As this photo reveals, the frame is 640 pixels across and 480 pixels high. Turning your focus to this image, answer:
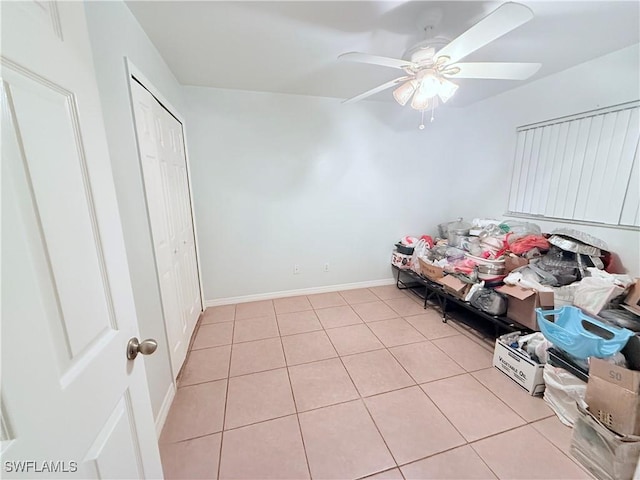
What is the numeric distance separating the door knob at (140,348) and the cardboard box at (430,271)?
259 centimetres

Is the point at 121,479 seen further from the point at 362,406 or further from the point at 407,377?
the point at 407,377

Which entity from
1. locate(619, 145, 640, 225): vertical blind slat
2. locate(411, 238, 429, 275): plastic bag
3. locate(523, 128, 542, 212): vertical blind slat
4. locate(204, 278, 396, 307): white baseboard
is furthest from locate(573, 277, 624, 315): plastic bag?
locate(204, 278, 396, 307): white baseboard

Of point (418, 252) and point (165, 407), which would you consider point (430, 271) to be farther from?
point (165, 407)

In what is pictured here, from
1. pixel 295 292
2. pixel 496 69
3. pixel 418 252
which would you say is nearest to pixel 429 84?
pixel 496 69

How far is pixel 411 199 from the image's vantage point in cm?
344

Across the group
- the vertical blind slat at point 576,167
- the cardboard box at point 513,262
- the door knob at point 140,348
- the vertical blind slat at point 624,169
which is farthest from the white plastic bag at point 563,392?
the door knob at point 140,348

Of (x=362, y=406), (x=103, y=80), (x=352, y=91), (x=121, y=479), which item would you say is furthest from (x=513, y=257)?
(x=103, y=80)

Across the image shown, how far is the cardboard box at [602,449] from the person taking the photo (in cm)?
116

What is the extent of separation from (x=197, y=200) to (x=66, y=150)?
2282mm

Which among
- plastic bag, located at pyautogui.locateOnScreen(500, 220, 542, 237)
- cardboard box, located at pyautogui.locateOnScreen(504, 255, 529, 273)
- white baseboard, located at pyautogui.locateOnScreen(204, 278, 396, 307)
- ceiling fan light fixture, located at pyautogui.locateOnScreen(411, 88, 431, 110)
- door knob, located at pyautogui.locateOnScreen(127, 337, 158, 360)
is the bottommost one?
white baseboard, located at pyautogui.locateOnScreen(204, 278, 396, 307)

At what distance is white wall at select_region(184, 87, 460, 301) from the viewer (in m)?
2.69

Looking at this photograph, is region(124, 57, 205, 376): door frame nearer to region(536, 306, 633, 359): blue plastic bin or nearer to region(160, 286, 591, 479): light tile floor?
region(160, 286, 591, 479): light tile floor

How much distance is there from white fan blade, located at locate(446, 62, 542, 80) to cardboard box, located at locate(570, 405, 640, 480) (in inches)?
75.7

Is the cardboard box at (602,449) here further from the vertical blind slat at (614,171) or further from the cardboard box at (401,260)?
the cardboard box at (401,260)
